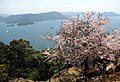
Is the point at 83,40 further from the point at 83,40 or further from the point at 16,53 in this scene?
the point at 16,53

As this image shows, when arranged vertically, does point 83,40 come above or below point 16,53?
above

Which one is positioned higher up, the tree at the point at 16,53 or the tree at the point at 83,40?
the tree at the point at 83,40

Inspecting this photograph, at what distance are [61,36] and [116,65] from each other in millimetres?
11347

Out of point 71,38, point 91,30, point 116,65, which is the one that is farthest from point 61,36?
point 116,65

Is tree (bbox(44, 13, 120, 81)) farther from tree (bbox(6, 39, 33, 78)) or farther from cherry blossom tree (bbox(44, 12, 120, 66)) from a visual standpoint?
tree (bbox(6, 39, 33, 78))

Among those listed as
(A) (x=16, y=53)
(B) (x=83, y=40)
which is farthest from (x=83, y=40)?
(A) (x=16, y=53)

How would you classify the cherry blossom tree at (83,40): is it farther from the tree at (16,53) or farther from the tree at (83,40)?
the tree at (16,53)

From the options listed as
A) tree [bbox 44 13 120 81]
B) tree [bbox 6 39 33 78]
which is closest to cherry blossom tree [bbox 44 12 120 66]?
tree [bbox 44 13 120 81]

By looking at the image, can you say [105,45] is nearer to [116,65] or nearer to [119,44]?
[119,44]

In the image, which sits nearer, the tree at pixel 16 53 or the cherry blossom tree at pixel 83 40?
the cherry blossom tree at pixel 83 40

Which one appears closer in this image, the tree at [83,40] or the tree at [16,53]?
the tree at [83,40]

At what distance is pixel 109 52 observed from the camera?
842 inches

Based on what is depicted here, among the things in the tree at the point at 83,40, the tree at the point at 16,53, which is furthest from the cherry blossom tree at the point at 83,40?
the tree at the point at 16,53

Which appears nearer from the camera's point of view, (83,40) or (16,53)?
(83,40)
